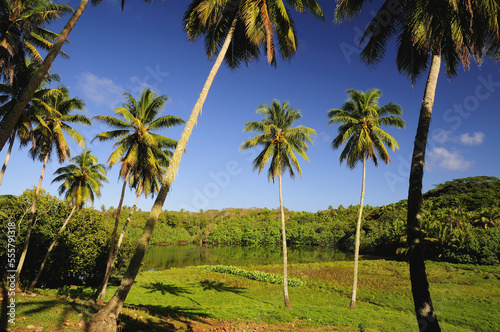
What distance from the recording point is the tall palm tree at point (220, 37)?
5.95 metres

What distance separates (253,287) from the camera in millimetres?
23641

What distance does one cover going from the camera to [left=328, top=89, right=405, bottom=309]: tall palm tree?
55.0ft

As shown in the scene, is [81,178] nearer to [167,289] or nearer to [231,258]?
[167,289]

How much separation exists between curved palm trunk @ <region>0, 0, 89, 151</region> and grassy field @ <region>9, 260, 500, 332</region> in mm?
4776

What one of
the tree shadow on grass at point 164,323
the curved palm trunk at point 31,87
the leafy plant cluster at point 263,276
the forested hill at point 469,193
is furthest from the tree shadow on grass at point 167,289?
the forested hill at point 469,193

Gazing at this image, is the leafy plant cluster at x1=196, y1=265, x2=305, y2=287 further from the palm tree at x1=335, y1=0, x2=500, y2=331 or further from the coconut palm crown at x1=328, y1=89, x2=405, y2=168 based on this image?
the palm tree at x1=335, y1=0, x2=500, y2=331

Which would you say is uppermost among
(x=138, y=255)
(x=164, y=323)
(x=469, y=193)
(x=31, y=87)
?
(x=469, y=193)

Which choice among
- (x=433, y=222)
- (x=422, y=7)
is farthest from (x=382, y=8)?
(x=433, y=222)

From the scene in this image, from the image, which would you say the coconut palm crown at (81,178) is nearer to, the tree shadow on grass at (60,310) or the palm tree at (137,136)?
the palm tree at (137,136)

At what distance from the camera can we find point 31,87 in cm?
Result: 673

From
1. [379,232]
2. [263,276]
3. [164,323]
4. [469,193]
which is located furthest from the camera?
[469,193]

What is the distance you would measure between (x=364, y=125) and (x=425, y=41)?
11192 millimetres

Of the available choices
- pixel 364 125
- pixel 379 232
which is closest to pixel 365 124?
pixel 364 125

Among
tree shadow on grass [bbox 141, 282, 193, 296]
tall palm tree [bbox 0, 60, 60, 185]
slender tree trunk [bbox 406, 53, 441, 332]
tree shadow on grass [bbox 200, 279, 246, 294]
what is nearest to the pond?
tree shadow on grass [bbox 141, 282, 193, 296]
